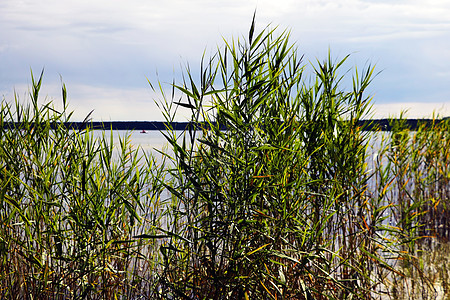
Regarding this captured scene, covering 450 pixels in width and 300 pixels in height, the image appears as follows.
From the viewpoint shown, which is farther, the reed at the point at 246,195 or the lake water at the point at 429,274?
the lake water at the point at 429,274

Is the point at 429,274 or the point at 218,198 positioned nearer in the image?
the point at 218,198

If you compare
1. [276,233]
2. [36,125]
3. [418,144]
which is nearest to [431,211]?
[418,144]

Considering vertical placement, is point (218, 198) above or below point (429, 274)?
above

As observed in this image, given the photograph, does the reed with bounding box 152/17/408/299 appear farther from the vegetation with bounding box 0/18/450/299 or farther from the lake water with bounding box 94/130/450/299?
the lake water with bounding box 94/130/450/299

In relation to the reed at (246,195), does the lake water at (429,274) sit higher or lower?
lower

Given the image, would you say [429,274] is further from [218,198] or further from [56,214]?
[56,214]

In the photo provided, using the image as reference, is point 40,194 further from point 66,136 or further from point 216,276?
point 216,276

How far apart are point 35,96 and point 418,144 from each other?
478cm

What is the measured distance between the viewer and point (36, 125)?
3188 mm

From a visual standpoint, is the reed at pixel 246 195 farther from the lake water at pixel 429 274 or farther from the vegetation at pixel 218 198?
the lake water at pixel 429 274

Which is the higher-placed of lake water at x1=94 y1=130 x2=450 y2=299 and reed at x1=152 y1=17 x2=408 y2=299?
reed at x1=152 y1=17 x2=408 y2=299

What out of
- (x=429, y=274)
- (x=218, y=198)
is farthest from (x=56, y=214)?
(x=429, y=274)

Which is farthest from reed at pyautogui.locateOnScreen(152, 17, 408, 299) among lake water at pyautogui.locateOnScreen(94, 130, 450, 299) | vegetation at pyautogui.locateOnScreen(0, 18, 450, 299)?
lake water at pyautogui.locateOnScreen(94, 130, 450, 299)

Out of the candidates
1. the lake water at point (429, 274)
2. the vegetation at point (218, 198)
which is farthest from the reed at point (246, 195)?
the lake water at point (429, 274)
